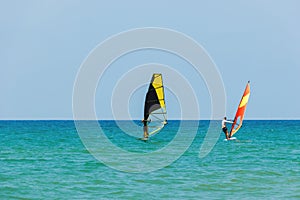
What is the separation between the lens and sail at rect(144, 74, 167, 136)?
3694 centimetres

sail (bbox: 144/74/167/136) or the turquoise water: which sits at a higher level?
sail (bbox: 144/74/167/136)

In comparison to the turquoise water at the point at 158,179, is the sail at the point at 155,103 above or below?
above

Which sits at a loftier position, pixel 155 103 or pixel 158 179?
pixel 155 103

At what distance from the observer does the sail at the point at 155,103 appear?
36.9 meters

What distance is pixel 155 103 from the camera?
122 ft

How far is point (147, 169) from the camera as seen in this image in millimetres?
25031

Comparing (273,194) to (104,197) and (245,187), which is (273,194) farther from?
(104,197)

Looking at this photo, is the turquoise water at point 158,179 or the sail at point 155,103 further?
the sail at point 155,103

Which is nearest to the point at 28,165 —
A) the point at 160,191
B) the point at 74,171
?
the point at 74,171

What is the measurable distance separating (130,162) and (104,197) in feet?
31.5

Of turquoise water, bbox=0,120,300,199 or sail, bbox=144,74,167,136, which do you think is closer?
turquoise water, bbox=0,120,300,199

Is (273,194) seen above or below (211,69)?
below

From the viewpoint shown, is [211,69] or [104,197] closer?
[104,197]

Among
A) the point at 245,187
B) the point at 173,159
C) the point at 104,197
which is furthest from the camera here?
the point at 173,159
